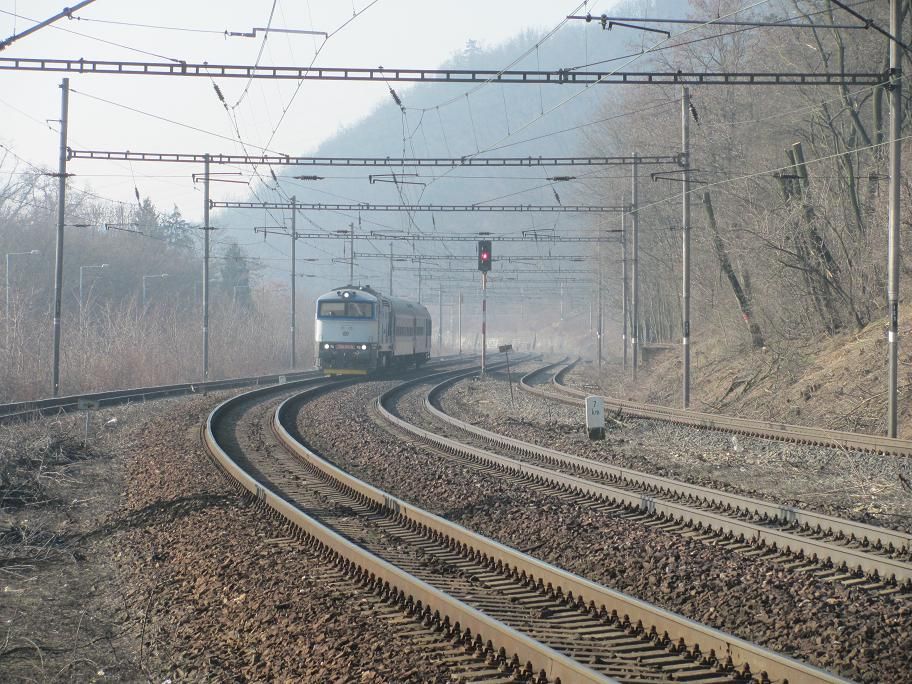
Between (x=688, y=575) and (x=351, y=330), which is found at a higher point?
(x=351, y=330)

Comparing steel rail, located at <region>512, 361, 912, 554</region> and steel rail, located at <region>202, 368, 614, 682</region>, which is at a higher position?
steel rail, located at <region>512, 361, 912, 554</region>

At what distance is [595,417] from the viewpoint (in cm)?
1591

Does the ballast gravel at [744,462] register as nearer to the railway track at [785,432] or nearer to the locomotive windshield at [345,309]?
the railway track at [785,432]

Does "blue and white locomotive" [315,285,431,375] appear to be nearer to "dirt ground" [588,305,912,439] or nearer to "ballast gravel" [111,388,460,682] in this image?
"dirt ground" [588,305,912,439]

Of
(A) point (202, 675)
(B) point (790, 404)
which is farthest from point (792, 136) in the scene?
(A) point (202, 675)

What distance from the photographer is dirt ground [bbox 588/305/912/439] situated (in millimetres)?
17719

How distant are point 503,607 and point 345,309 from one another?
93.1ft

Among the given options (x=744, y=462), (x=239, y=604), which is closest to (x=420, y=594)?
(x=239, y=604)

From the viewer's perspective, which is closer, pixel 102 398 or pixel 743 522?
pixel 743 522

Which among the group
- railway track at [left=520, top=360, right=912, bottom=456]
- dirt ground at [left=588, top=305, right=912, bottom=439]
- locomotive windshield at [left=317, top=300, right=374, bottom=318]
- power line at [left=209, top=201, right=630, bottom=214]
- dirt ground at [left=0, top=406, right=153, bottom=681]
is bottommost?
dirt ground at [left=0, top=406, right=153, bottom=681]

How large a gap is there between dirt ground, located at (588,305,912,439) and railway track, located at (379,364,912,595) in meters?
7.34

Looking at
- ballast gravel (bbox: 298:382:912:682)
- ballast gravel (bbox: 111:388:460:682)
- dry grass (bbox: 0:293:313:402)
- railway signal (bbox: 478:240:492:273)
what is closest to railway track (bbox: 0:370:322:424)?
dry grass (bbox: 0:293:313:402)

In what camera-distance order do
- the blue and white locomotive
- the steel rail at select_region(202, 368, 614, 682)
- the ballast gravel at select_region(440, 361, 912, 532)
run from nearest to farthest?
the steel rail at select_region(202, 368, 614, 682)
the ballast gravel at select_region(440, 361, 912, 532)
the blue and white locomotive

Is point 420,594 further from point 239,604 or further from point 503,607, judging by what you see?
point 239,604
